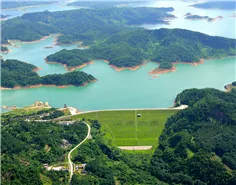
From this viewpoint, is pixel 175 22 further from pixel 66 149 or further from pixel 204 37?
pixel 66 149

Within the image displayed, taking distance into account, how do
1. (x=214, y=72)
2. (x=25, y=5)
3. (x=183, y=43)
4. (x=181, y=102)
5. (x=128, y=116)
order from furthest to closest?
(x=25, y=5) < (x=183, y=43) < (x=214, y=72) < (x=181, y=102) < (x=128, y=116)

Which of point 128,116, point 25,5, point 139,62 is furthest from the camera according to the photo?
point 25,5

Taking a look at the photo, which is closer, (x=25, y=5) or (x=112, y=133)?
(x=112, y=133)

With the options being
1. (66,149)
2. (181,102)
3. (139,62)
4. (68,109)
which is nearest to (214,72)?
(139,62)

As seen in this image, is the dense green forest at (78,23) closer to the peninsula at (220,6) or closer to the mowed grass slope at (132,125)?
the peninsula at (220,6)

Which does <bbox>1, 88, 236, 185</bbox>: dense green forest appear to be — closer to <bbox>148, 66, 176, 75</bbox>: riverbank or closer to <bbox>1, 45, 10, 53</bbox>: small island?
<bbox>148, 66, 176, 75</bbox>: riverbank

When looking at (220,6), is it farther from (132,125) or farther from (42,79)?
(132,125)

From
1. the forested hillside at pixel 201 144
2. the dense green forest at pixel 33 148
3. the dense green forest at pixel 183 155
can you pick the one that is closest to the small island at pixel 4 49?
the dense green forest at pixel 33 148
